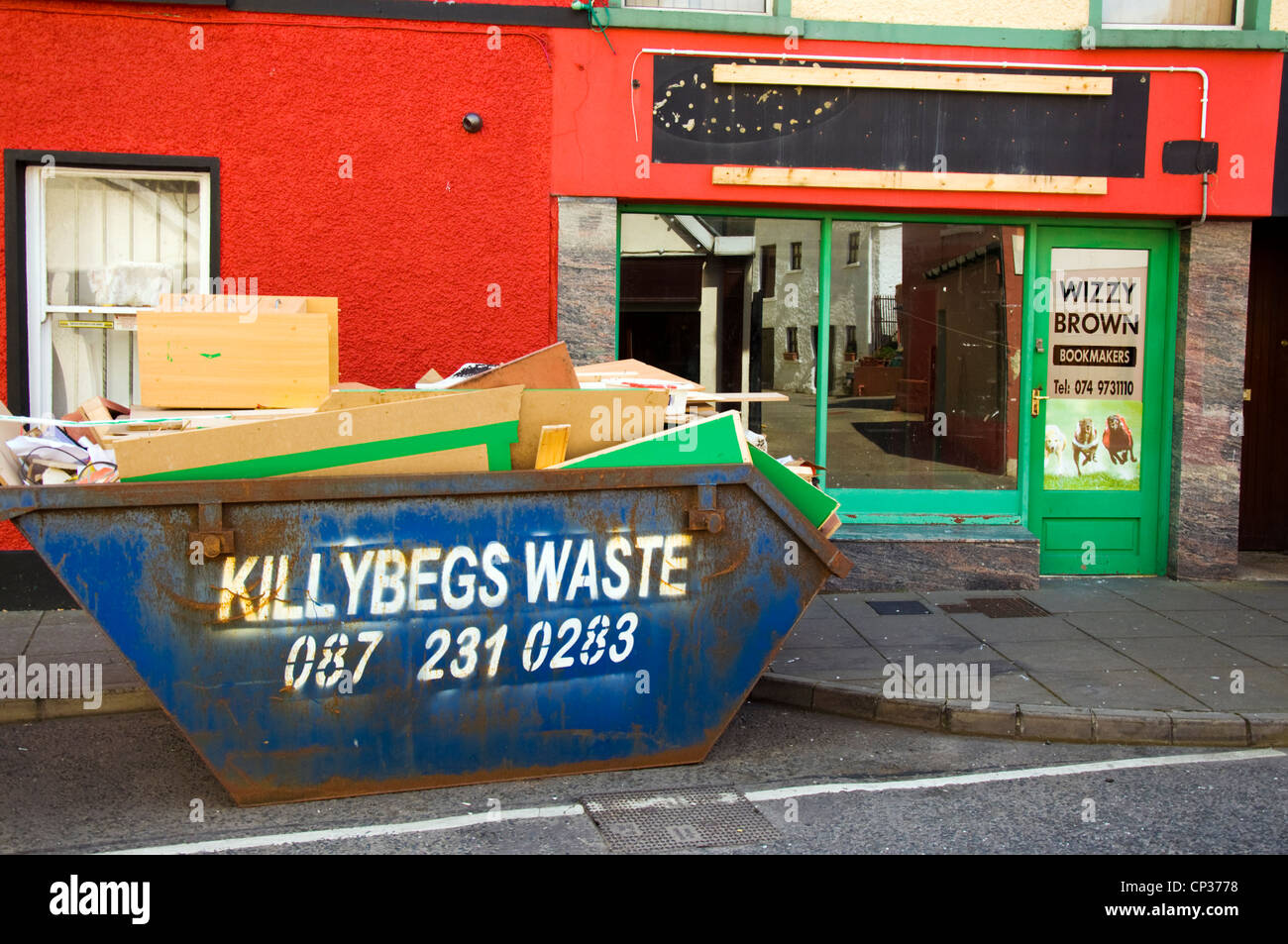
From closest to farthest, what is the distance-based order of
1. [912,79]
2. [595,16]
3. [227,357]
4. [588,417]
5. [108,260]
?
[588,417] → [227,357] → [108,260] → [595,16] → [912,79]

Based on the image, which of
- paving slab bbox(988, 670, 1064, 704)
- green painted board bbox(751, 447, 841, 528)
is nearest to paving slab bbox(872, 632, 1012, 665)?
paving slab bbox(988, 670, 1064, 704)

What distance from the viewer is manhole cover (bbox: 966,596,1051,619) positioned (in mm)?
8453

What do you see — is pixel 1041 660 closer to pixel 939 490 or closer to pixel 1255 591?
pixel 939 490

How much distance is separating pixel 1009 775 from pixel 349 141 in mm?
6371

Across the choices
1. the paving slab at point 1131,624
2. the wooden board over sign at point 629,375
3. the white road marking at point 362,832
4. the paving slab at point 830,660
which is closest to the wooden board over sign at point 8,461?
the white road marking at point 362,832

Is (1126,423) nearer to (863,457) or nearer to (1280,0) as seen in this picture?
(863,457)

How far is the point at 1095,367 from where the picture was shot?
973 cm

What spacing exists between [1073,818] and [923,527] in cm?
459

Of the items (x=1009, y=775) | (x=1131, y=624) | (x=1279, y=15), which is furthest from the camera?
(x=1279, y=15)

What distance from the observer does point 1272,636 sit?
25.5 feet

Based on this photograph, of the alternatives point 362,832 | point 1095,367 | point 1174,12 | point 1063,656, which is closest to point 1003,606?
point 1063,656

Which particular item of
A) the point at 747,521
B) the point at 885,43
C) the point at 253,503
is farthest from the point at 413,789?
the point at 885,43

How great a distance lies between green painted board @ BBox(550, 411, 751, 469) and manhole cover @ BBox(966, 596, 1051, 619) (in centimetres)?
384

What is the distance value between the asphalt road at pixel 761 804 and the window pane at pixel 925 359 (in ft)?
12.6
